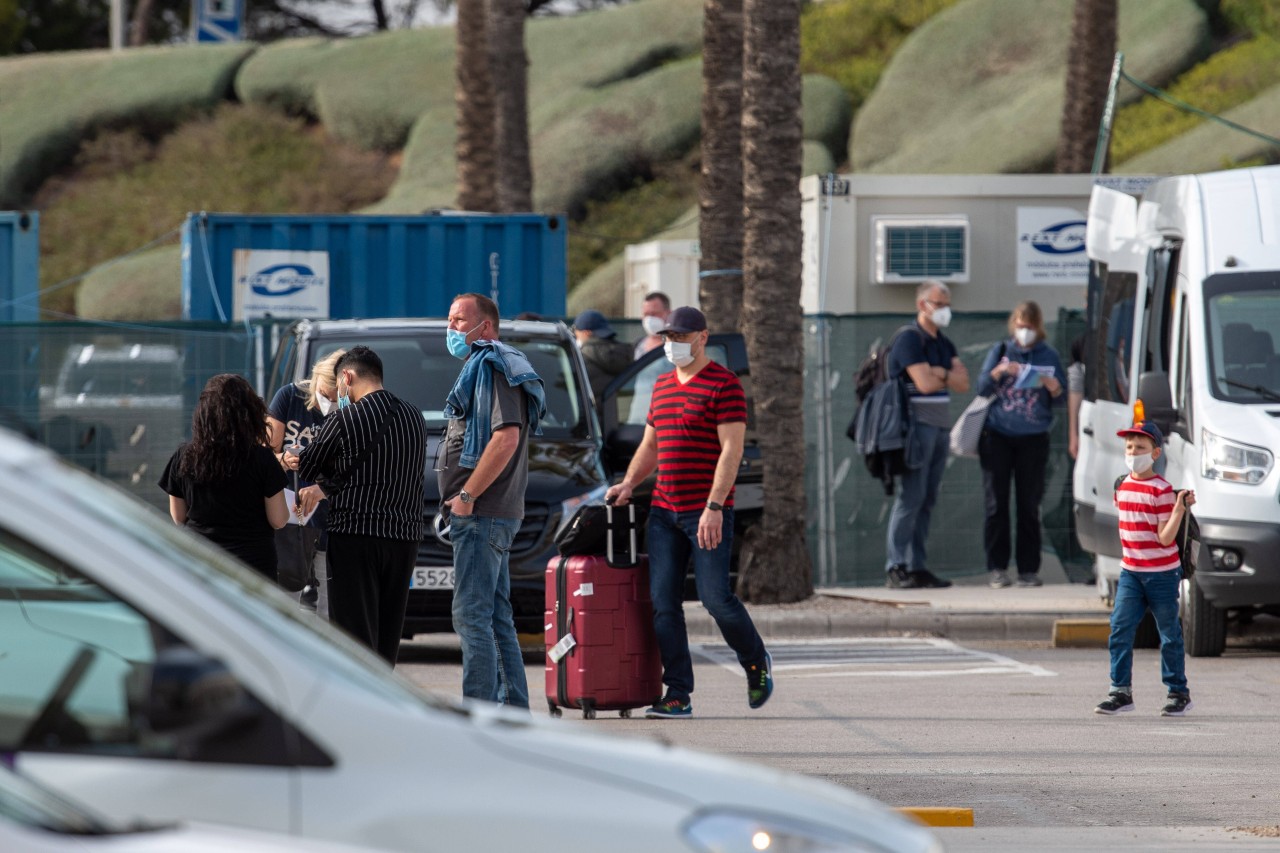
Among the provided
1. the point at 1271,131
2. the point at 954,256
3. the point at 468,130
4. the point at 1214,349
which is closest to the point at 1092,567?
the point at 954,256

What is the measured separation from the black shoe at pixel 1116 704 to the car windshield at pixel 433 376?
11.4 feet

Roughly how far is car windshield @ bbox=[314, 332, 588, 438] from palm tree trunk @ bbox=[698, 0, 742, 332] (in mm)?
4648

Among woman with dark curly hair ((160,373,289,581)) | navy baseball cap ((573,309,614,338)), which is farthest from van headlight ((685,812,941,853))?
navy baseball cap ((573,309,614,338))

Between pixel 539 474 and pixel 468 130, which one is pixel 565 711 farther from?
pixel 468 130

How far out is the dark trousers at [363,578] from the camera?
7.56m

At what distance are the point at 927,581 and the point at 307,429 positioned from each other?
6.86 meters

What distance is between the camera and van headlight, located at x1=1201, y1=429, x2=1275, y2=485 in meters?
10.7

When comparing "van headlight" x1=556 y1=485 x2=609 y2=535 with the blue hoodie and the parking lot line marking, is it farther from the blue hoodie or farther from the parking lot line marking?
the blue hoodie

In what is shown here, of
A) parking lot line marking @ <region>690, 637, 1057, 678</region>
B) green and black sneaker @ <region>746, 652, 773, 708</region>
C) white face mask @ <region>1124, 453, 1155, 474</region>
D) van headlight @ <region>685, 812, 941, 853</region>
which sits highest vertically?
white face mask @ <region>1124, 453, 1155, 474</region>

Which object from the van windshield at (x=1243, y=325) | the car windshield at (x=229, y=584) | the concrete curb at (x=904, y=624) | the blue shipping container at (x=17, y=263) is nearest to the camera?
the car windshield at (x=229, y=584)

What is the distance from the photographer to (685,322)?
28.5 ft

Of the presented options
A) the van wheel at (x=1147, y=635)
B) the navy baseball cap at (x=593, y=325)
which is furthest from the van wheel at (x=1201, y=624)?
the navy baseball cap at (x=593, y=325)

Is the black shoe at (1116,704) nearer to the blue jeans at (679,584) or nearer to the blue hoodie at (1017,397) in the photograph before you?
the blue jeans at (679,584)

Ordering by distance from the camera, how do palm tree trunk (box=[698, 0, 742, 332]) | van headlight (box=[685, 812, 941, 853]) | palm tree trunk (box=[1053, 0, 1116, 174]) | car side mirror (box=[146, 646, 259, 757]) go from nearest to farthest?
car side mirror (box=[146, 646, 259, 757]) → van headlight (box=[685, 812, 941, 853]) → palm tree trunk (box=[698, 0, 742, 332]) → palm tree trunk (box=[1053, 0, 1116, 174])
